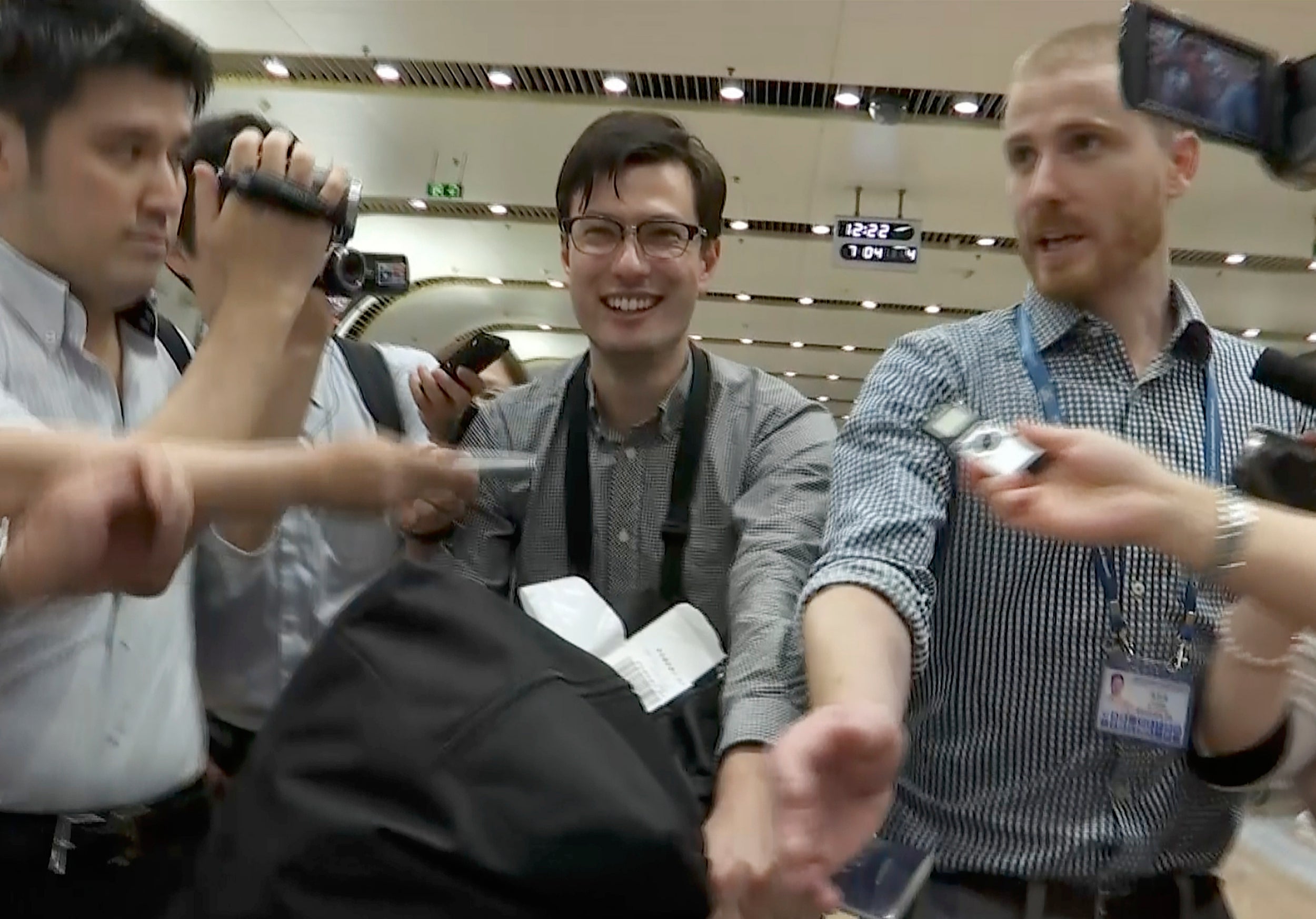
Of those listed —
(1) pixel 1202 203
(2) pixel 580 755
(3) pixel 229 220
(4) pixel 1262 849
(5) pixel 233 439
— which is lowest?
(4) pixel 1262 849

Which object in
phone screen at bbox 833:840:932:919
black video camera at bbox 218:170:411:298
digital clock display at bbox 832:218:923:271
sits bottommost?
phone screen at bbox 833:840:932:919

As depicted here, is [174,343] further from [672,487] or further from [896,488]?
[896,488]

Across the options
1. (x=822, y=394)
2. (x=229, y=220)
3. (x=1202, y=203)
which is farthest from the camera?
(x=822, y=394)

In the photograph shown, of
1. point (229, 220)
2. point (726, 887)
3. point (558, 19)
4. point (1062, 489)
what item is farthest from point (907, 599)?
point (558, 19)

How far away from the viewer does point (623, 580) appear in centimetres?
155

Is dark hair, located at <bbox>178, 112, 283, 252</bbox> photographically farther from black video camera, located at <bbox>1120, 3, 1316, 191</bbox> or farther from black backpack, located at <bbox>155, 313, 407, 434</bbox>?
black video camera, located at <bbox>1120, 3, 1316, 191</bbox>

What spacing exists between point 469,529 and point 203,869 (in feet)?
2.90

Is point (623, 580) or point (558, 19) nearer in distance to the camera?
point (623, 580)

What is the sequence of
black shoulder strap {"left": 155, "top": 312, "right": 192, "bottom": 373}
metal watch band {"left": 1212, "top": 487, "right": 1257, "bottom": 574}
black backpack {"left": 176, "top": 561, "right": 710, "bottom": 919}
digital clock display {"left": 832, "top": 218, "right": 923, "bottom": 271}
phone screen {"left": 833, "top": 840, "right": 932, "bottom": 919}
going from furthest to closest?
digital clock display {"left": 832, "top": 218, "right": 923, "bottom": 271} → black shoulder strap {"left": 155, "top": 312, "right": 192, "bottom": 373} → phone screen {"left": 833, "top": 840, "right": 932, "bottom": 919} → metal watch band {"left": 1212, "top": 487, "right": 1257, "bottom": 574} → black backpack {"left": 176, "top": 561, "right": 710, "bottom": 919}

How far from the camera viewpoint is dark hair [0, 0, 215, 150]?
3.90 feet

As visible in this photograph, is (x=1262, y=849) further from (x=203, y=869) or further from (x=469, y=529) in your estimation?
(x=203, y=869)

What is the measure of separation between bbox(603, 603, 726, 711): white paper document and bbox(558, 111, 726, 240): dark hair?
712mm

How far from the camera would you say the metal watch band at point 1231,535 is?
2.61ft

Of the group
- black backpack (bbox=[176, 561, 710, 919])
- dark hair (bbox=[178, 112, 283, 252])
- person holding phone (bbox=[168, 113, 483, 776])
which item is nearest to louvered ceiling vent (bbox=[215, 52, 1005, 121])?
dark hair (bbox=[178, 112, 283, 252])
